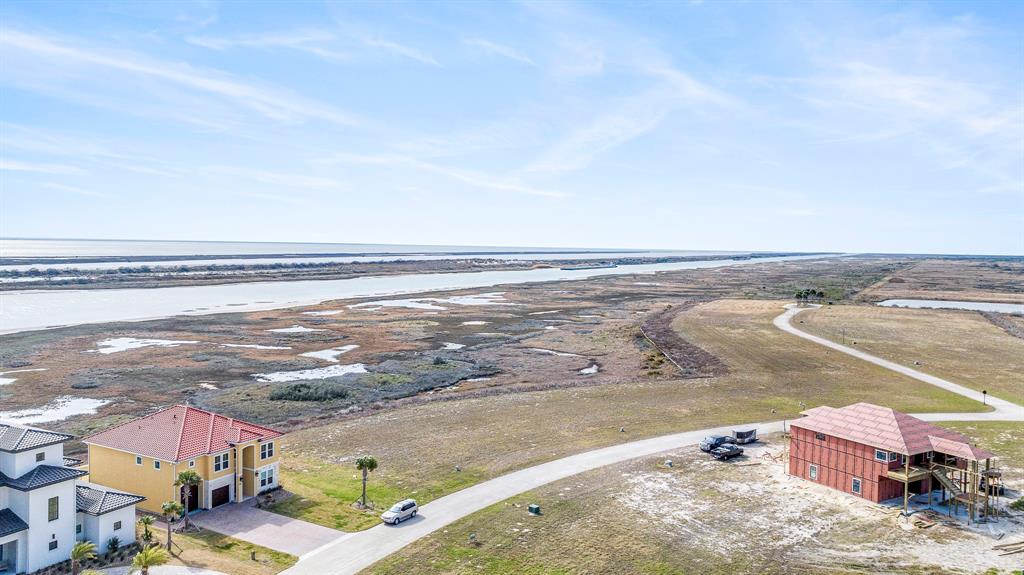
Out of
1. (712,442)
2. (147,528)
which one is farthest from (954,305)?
(147,528)

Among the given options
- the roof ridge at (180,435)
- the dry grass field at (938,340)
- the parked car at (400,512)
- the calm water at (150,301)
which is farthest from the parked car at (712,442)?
the calm water at (150,301)

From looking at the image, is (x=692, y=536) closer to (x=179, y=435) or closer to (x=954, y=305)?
(x=179, y=435)

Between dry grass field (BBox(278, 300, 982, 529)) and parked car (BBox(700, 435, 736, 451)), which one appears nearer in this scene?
dry grass field (BBox(278, 300, 982, 529))

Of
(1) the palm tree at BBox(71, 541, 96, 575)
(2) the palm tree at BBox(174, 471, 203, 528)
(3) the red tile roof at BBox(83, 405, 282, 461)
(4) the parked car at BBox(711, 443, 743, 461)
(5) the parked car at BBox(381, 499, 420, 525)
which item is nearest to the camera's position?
(1) the palm tree at BBox(71, 541, 96, 575)

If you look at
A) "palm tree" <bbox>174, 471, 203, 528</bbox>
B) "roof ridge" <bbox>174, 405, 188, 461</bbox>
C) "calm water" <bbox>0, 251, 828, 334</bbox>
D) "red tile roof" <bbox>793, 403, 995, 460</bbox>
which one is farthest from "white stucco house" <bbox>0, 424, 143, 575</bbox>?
"calm water" <bbox>0, 251, 828, 334</bbox>

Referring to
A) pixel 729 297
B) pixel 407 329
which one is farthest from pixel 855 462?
pixel 729 297

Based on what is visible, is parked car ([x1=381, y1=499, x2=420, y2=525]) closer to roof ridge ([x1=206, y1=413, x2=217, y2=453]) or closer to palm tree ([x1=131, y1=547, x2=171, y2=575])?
palm tree ([x1=131, y1=547, x2=171, y2=575])

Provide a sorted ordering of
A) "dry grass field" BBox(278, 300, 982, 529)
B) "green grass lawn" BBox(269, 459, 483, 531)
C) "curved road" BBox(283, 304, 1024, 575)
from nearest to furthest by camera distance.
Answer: "curved road" BBox(283, 304, 1024, 575) → "green grass lawn" BBox(269, 459, 483, 531) → "dry grass field" BBox(278, 300, 982, 529)
